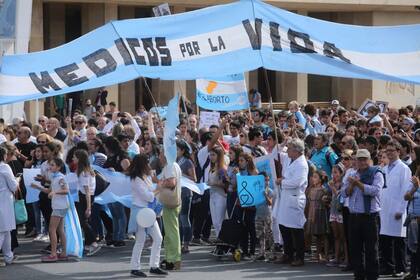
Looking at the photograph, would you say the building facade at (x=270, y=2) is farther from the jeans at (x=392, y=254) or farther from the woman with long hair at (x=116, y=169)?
the jeans at (x=392, y=254)

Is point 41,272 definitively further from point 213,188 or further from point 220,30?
point 220,30

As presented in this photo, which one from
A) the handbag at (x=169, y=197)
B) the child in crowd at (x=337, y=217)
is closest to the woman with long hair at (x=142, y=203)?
the handbag at (x=169, y=197)

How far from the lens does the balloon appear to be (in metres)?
12.2

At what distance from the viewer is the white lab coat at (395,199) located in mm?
12172

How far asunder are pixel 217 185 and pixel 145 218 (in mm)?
2248

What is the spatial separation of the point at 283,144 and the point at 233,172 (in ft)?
2.78

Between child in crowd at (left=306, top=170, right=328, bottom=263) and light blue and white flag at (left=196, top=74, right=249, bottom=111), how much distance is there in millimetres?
5967

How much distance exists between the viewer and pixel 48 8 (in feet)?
123

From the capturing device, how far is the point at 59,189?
1343 centimetres

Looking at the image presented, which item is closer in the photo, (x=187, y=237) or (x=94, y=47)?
(x=94, y=47)

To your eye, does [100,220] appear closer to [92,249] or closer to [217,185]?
[92,249]

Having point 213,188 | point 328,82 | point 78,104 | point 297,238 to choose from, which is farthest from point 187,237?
point 328,82

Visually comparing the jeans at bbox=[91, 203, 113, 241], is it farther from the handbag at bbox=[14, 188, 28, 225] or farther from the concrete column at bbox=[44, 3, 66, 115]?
the concrete column at bbox=[44, 3, 66, 115]

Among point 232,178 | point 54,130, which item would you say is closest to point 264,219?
point 232,178
